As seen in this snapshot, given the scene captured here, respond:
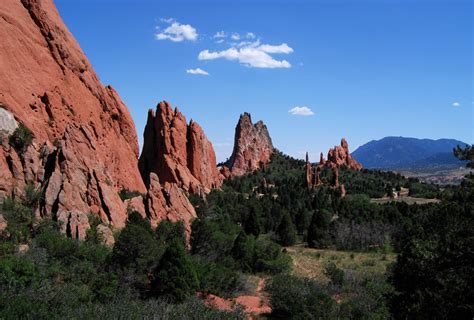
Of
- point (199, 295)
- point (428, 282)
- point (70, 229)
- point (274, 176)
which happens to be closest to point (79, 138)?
point (70, 229)

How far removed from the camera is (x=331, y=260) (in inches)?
1881

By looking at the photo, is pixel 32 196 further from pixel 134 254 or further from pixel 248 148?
pixel 248 148

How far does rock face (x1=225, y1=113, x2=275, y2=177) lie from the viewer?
457ft

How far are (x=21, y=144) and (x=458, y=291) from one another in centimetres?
3554

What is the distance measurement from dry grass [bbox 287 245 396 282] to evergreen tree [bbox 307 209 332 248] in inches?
61.5

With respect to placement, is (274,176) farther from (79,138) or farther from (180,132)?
(79,138)

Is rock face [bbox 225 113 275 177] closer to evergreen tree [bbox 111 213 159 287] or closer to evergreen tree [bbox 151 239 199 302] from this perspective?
evergreen tree [bbox 111 213 159 287]

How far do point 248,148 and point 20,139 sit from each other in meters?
108

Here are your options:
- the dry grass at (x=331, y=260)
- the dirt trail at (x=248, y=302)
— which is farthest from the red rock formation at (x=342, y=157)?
the dirt trail at (x=248, y=302)

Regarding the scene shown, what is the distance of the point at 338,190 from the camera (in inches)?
4013

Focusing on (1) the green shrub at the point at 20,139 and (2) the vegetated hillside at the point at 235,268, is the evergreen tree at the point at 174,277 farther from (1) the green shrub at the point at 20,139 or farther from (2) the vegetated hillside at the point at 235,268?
(1) the green shrub at the point at 20,139

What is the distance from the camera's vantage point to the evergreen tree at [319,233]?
55.6m

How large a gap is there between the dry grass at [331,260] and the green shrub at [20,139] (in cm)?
2660

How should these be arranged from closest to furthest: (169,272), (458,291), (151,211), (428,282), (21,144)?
(458,291), (428,282), (169,272), (21,144), (151,211)
